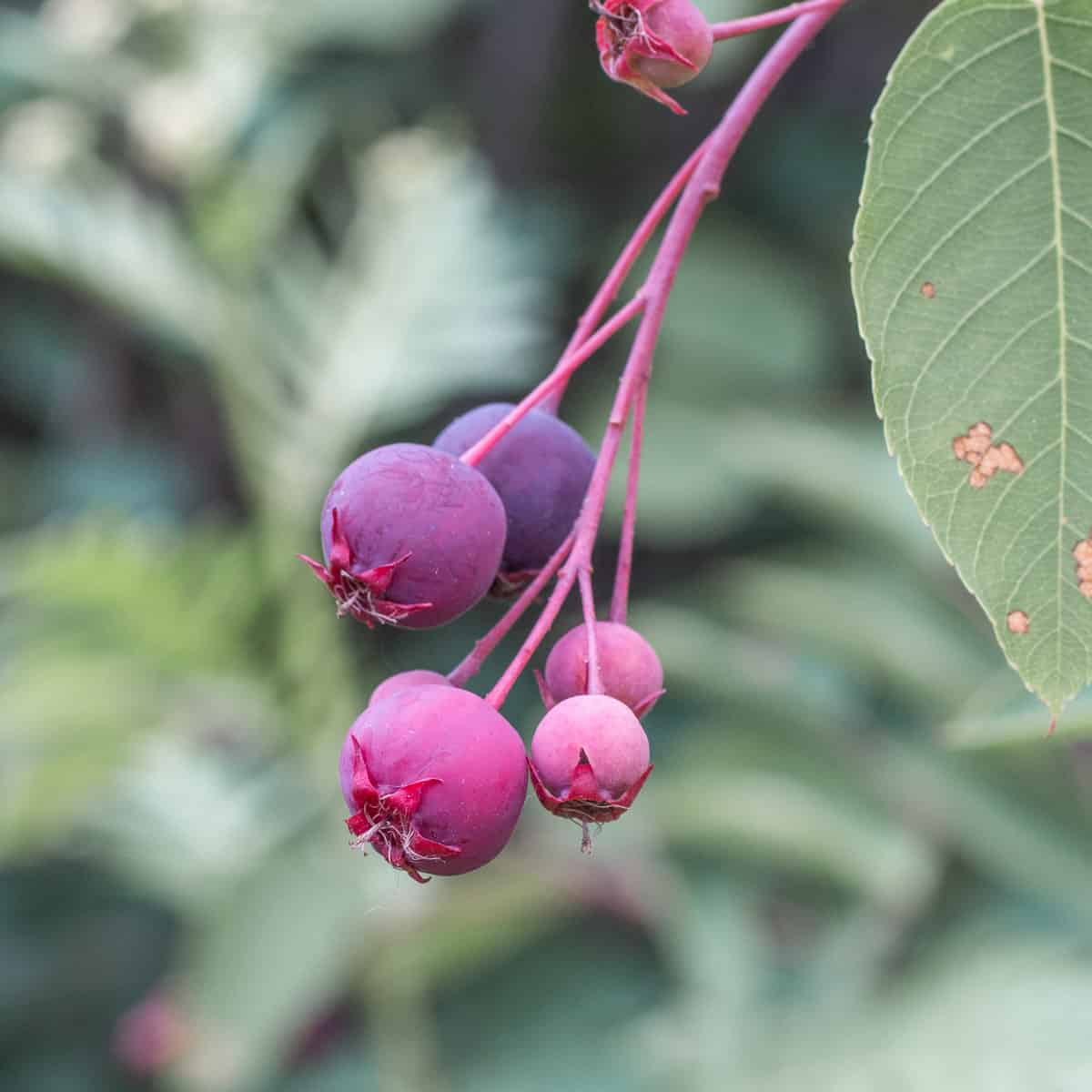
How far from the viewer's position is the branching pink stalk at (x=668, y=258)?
483 mm

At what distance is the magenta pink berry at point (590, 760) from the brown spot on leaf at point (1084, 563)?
0.49 feet

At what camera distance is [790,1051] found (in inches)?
57.4

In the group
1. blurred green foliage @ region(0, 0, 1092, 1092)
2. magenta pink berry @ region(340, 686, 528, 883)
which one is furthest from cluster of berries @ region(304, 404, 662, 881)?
blurred green foliage @ region(0, 0, 1092, 1092)

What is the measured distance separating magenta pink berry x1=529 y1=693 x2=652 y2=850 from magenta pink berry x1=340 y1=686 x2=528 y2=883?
0.4 inches

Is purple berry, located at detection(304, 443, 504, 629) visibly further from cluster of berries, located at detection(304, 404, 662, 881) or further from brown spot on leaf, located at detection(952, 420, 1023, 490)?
brown spot on leaf, located at detection(952, 420, 1023, 490)

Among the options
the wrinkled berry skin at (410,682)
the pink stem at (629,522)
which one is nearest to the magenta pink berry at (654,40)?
the pink stem at (629,522)

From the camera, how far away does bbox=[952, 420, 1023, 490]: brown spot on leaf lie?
0.44 meters

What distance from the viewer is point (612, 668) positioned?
495mm

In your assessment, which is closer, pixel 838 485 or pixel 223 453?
pixel 838 485

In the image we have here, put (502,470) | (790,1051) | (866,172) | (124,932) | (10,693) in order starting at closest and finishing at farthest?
1. (866,172)
2. (502,470)
3. (790,1051)
4. (10,693)
5. (124,932)

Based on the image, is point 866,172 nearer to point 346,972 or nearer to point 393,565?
point 393,565

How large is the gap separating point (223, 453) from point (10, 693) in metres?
1.46

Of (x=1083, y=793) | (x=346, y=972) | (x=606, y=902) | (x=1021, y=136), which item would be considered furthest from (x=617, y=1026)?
(x=1021, y=136)

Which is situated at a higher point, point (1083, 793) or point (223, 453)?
A: point (1083, 793)
